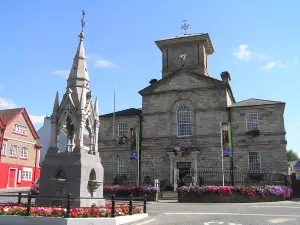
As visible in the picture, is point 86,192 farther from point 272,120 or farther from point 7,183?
point 7,183

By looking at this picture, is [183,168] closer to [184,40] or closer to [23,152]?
[184,40]

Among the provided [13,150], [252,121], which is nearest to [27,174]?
[13,150]

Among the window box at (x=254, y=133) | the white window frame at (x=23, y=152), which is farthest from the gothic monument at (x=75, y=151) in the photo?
the white window frame at (x=23, y=152)

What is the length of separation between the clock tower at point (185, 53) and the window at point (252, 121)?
8163mm

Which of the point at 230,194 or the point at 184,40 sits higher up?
the point at 184,40

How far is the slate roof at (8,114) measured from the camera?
129ft

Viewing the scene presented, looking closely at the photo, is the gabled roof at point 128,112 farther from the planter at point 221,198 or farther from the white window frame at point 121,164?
the planter at point 221,198

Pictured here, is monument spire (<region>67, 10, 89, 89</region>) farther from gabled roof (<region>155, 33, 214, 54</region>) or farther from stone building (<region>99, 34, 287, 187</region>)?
gabled roof (<region>155, 33, 214, 54</region>)

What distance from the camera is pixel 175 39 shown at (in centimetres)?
3653

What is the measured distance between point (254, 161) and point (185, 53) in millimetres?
14504

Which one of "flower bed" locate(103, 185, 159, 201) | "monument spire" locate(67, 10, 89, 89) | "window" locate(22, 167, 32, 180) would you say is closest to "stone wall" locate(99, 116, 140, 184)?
"flower bed" locate(103, 185, 159, 201)

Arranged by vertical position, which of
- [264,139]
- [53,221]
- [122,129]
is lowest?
[53,221]

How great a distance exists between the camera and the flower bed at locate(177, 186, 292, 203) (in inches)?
891

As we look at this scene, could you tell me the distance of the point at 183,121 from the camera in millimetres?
31312
